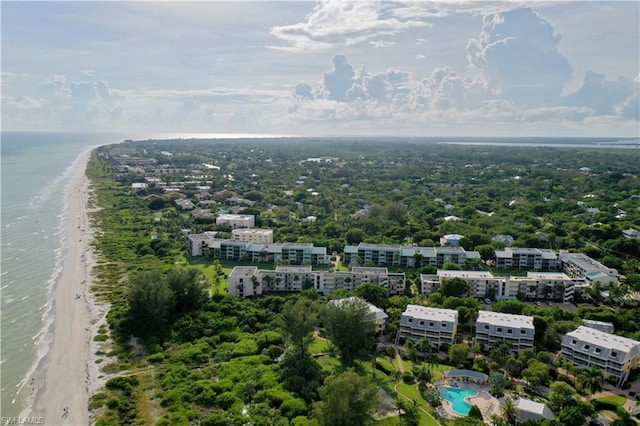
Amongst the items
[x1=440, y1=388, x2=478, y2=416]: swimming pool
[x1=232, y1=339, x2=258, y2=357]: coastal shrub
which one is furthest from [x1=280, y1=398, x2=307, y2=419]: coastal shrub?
[x1=440, y1=388, x2=478, y2=416]: swimming pool

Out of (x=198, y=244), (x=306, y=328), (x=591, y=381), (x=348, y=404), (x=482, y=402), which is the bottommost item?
(x=482, y=402)

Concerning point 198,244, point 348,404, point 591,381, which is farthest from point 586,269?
point 198,244

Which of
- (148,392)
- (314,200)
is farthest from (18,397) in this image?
(314,200)

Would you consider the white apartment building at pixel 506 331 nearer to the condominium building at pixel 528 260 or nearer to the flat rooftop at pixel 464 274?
the flat rooftop at pixel 464 274

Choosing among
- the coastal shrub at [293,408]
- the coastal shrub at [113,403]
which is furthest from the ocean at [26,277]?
the coastal shrub at [293,408]

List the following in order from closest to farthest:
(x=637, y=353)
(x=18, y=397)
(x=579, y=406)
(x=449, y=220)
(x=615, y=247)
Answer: (x=579, y=406), (x=18, y=397), (x=637, y=353), (x=615, y=247), (x=449, y=220)

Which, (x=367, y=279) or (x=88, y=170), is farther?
(x=88, y=170)

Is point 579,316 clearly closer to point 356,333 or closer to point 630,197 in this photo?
point 356,333

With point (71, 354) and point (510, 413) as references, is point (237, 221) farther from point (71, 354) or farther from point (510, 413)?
point (510, 413)
